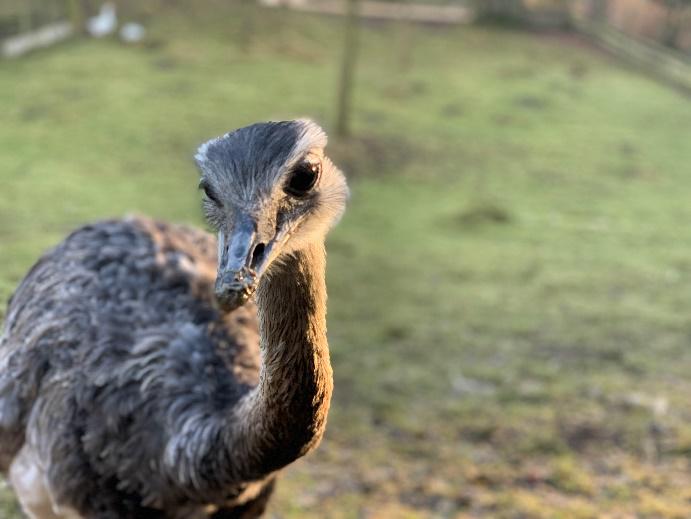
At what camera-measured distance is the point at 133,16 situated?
462 inches

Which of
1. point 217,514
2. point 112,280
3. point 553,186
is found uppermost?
point 112,280

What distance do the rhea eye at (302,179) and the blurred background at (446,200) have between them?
6.92ft

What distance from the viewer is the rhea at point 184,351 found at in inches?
68.8

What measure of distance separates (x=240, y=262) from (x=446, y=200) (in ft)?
20.6

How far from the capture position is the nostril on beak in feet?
5.21

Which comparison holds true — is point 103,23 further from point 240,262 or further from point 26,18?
point 240,262

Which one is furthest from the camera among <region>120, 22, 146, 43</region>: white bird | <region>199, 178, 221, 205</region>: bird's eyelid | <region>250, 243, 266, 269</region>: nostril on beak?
<region>120, 22, 146, 43</region>: white bird

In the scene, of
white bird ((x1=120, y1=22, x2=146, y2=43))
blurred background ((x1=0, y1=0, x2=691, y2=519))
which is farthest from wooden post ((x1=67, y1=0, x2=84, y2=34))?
white bird ((x1=120, y1=22, x2=146, y2=43))

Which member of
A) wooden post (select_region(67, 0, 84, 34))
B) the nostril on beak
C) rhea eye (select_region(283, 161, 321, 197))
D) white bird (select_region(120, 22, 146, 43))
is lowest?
white bird (select_region(120, 22, 146, 43))

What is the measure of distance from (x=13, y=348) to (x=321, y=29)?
33.6 feet

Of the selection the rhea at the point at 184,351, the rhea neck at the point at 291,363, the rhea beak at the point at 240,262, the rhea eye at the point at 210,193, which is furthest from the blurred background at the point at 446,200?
the rhea beak at the point at 240,262

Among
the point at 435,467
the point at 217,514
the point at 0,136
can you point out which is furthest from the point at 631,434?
the point at 0,136

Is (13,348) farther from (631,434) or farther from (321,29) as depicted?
(321,29)

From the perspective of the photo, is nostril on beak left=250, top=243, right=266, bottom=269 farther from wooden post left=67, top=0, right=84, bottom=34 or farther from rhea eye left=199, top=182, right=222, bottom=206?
wooden post left=67, top=0, right=84, bottom=34
